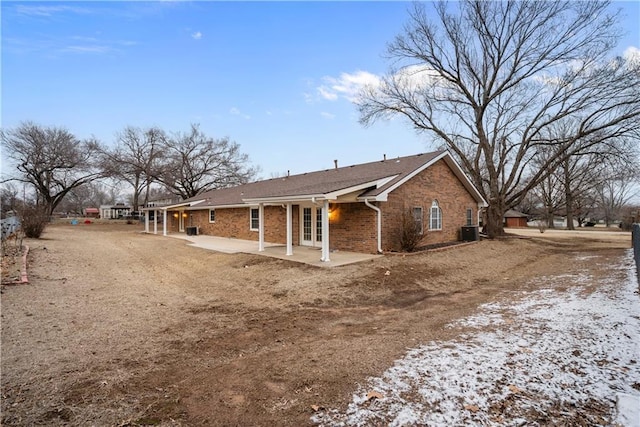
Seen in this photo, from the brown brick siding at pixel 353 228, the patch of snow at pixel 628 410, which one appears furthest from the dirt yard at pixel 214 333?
the patch of snow at pixel 628 410

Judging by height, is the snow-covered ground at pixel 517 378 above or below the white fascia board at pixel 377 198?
below

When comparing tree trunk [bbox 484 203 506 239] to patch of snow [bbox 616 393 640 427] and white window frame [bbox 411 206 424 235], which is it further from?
patch of snow [bbox 616 393 640 427]

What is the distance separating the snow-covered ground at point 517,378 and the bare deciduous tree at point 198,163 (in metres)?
35.5

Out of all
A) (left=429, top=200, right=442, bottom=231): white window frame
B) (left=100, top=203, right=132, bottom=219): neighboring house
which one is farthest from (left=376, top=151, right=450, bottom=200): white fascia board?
(left=100, top=203, right=132, bottom=219): neighboring house

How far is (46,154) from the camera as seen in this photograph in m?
33.9

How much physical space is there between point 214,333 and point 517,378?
12.9ft

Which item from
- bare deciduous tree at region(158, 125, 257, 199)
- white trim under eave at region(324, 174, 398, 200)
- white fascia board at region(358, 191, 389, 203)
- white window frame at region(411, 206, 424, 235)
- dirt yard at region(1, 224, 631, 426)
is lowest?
dirt yard at region(1, 224, 631, 426)

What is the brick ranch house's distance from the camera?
11609mm

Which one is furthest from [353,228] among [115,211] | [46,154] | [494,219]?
[115,211]

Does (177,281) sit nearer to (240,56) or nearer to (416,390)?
(416,390)

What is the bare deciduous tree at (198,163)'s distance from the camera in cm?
3553

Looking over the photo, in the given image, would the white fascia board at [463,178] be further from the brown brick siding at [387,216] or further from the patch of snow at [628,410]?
the patch of snow at [628,410]

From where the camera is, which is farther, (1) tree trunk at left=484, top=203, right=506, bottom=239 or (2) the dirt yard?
A: (1) tree trunk at left=484, top=203, right=506, bottom=239

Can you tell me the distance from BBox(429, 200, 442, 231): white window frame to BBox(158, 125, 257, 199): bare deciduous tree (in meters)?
27.8
